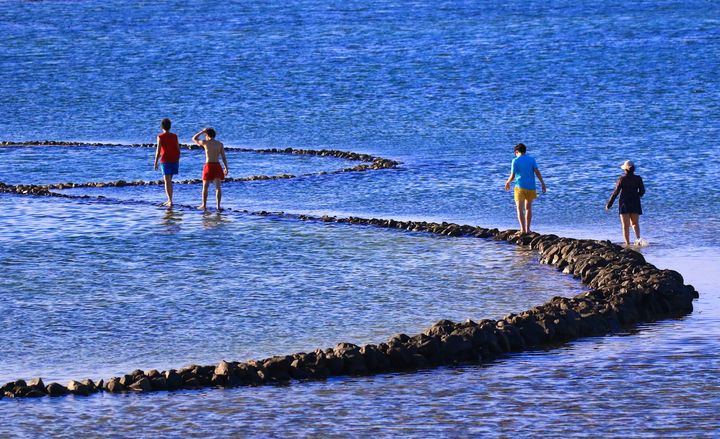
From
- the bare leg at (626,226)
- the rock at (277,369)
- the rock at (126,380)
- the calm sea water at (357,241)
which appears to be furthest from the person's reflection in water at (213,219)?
the rock at (126,380)

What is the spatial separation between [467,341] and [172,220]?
12333mm

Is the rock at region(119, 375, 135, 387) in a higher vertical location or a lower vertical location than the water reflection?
lower

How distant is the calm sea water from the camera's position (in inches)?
541

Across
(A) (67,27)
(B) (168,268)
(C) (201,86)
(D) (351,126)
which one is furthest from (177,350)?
(A) (67,27)

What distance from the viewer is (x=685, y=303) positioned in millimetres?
17562

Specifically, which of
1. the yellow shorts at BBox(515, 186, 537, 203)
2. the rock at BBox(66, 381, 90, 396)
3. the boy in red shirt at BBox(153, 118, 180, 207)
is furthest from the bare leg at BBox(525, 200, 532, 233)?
the rock at BBox(66, 381, 90, 396)

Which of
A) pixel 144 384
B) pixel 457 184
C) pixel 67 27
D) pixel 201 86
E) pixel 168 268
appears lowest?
pixel 144 384

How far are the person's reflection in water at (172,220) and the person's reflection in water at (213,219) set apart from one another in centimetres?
48

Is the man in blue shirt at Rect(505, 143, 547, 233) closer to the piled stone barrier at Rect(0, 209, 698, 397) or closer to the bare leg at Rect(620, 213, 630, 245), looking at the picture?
the bare leg at Rect(620, 213, 630, 245)

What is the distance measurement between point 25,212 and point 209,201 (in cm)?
394

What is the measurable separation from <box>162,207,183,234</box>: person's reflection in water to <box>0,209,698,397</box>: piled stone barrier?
850 centimetres

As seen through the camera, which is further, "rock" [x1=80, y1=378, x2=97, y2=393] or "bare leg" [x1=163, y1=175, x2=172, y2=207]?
"bare leg" [x1=163, y1=175, x2=172, y2=207]

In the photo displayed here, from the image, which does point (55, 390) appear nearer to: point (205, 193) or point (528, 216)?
point (528, 216)

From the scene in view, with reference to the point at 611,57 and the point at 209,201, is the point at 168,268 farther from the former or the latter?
the point at 611,57
